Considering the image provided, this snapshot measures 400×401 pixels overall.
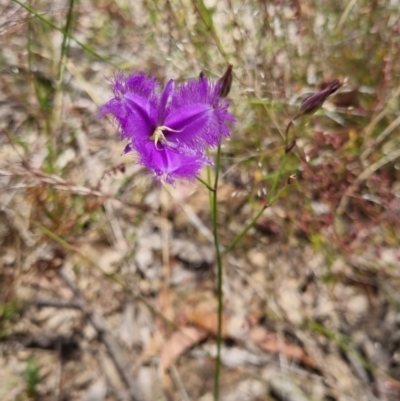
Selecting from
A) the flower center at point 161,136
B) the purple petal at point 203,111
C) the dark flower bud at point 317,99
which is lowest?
the flower center at point 161,136

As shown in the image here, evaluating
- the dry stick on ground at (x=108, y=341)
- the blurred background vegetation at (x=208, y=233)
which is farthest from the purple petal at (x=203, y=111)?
the dry stick on ground at (x=108, y=341)

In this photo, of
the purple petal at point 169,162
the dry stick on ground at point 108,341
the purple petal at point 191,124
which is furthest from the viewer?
the dry stick on ground at point 108,341

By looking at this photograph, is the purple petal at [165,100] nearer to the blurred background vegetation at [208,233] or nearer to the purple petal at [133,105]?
the purple petal at [133,105]

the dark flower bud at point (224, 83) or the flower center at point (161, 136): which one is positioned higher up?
the dark flower bud at point (224, 83)

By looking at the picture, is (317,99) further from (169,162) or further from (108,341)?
(108,341)

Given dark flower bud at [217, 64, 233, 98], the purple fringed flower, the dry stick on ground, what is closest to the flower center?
the purple fringed flower

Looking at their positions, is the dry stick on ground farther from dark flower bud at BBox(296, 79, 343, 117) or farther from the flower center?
dark flower bud at BBox(296, 79, 343, 117)
